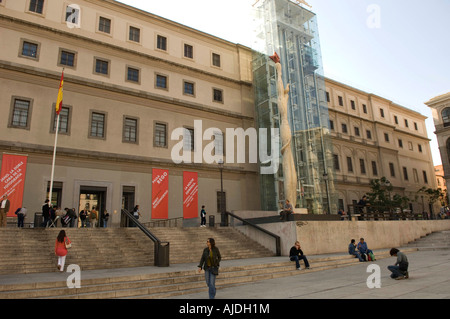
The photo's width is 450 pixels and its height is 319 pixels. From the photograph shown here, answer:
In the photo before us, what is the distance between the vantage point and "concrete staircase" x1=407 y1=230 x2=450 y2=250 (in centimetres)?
2110

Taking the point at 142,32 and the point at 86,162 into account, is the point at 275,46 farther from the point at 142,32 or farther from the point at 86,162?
the point at 86,162

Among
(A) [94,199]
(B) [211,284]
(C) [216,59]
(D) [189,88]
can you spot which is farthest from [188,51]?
(B) [211,284]

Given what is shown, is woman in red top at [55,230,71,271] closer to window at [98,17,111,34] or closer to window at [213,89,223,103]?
window at [98,17,111,34]

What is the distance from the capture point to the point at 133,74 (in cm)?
2541

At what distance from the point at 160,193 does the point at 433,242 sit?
1961 centimetres

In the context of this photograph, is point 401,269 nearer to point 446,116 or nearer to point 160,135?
point 160,135

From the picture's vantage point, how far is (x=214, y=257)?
815cm

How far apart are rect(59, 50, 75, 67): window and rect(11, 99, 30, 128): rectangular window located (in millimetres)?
3862

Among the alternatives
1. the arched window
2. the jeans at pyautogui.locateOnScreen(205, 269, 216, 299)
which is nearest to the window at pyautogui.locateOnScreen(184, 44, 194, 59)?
the jeans at pyautogui.locateOnScreen(205, 269, 216, 299)

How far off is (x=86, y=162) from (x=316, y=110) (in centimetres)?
2060

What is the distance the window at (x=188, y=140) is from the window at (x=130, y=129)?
3.91m

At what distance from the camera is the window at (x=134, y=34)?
2602cm

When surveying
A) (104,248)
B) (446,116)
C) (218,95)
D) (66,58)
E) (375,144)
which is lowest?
(104,248)

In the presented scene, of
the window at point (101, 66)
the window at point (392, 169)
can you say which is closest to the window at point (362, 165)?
the window at point (392, 169)
